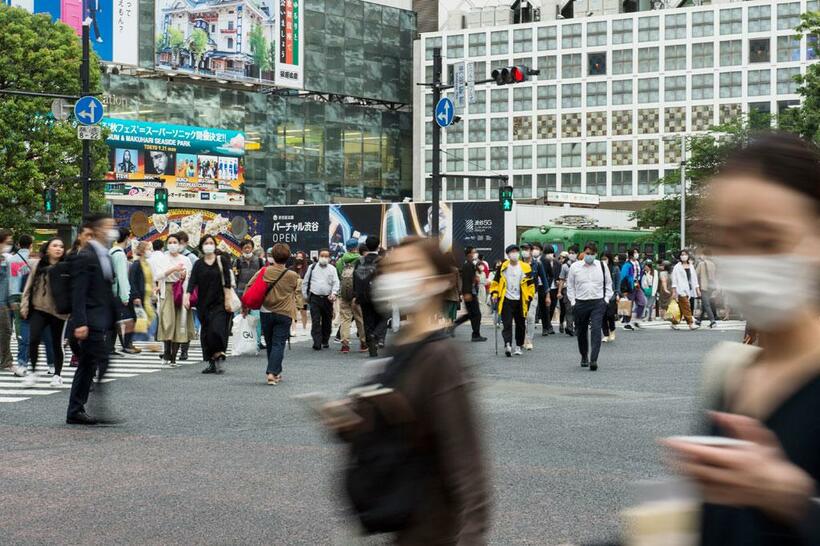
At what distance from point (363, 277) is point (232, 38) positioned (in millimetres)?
57524

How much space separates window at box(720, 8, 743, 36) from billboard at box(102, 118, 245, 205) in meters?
35.1

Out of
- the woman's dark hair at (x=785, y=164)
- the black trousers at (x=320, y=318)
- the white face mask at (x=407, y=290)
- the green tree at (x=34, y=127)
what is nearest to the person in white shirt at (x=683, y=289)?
the black trousers at (x=320, y=318)

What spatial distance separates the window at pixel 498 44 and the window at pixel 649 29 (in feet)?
32.3

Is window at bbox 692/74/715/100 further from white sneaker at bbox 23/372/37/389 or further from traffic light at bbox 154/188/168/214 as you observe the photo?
white sneaker at bbox 23/372/37/389

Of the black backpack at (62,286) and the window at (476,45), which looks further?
the window at (476,45)

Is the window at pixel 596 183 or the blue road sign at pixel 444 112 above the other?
the window at pixel 596 183

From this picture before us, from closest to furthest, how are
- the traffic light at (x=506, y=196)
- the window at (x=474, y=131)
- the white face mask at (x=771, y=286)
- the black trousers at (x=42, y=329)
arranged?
the white face mask at (x=771, y=286) → the black trousers at (x=42, y=329) → the traffic light at (x=506, y=196) → the window at (x=474, y=131)

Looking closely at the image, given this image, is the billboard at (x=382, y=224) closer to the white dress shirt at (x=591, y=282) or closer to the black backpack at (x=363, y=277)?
the black backpack at (x=363, y=277)

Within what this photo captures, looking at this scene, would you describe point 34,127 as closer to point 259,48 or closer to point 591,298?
point 259,48

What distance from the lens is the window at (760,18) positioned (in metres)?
85.9

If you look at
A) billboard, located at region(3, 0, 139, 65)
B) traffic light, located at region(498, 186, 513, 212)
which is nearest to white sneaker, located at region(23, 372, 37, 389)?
traffic light, located at region(498, 186, 513, 212)

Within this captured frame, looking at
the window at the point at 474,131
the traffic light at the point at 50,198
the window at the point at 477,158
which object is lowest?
the traffic light at the point at 50,198

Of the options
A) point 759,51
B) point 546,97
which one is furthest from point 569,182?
point 759,51

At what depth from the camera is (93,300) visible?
11.0 meters
